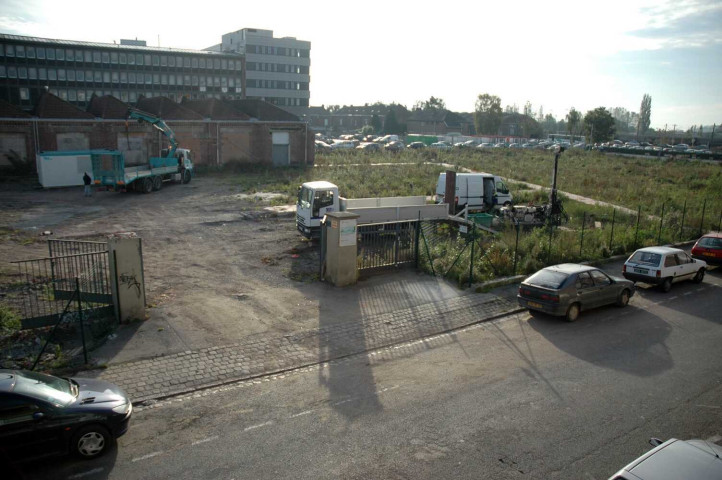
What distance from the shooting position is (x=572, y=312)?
1385 cm

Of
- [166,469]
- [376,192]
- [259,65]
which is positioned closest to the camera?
[166,469]

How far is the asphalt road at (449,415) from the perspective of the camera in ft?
24.4

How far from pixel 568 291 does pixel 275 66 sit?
96113mm

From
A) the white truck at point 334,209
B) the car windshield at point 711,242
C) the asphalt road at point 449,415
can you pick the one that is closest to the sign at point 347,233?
the white truck at point 334,209

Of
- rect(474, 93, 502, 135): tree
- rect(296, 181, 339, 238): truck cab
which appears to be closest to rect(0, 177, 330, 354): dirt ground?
rect(296, 181, 339, 238): truck cab

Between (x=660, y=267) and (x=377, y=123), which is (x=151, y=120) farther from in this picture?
(x=377, y=123)

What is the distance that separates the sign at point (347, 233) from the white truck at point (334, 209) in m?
3.13

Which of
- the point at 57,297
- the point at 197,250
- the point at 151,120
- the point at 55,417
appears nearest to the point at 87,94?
the point at 151,120

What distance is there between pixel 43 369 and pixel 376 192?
2455cm

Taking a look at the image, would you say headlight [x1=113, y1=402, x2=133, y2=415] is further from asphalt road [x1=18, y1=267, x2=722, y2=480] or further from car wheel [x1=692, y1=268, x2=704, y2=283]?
car wheel [x1=692, y1=268, x2=704, y2=283]

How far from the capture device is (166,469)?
732 cm

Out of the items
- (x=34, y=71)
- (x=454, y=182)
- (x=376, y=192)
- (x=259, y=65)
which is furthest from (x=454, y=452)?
(x=259, y=65)

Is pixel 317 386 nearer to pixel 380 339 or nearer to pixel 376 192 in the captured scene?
pixel 380 339

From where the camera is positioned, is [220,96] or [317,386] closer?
[317,386]
